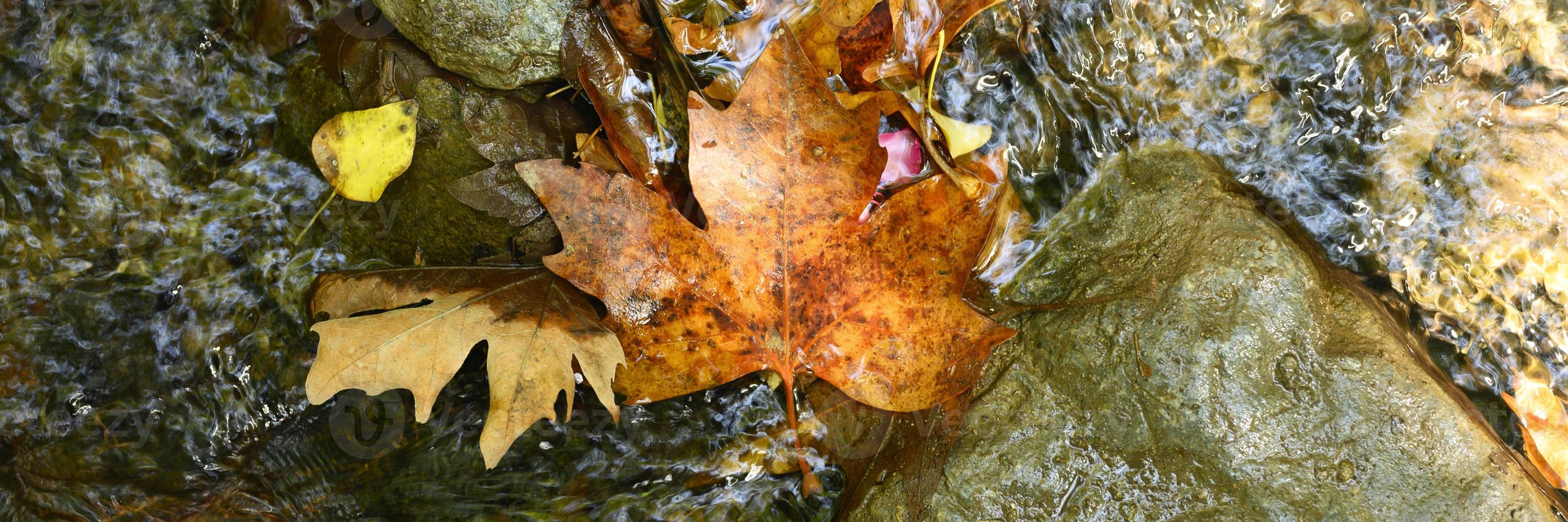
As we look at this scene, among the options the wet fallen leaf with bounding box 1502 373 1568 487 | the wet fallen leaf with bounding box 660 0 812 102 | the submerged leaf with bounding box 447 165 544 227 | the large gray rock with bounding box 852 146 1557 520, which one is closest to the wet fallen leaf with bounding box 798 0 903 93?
the wet fallen leaf with bounding box 660 0 812 102

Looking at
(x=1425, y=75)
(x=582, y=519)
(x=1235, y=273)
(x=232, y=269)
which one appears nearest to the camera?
(x=1235, y=273)

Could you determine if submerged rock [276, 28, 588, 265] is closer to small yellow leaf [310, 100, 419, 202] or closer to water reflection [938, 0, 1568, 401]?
small yellow leaf [310, 100, 419, 202]

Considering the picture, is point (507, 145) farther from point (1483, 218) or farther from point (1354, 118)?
point (1483, 218)

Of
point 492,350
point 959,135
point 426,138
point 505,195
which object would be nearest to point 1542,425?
point 959,135

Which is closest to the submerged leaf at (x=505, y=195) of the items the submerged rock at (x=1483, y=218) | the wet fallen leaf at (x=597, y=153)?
the wet fallen leaf at (x=597, y=153)

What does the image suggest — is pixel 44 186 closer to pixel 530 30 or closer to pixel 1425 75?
pixel 530 30

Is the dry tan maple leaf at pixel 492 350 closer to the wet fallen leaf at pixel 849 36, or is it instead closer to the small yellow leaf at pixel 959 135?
the wet fallen leaf at pixel 849 36

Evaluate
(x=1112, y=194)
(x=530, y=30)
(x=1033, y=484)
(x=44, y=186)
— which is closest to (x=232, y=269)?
(x=44, y=186)

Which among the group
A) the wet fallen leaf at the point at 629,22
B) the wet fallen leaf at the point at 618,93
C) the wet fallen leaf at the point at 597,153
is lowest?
the wet fallen leaf at the point at 597,153
